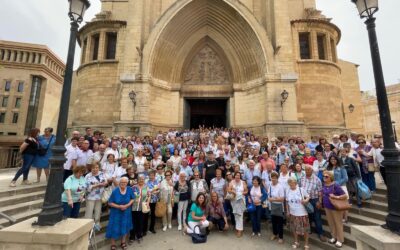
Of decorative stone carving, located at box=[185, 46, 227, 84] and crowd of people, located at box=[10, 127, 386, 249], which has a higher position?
decorative stone carving, located at box=[185, 46, 227, 84]

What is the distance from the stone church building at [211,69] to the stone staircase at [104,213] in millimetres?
6421

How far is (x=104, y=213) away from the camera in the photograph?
5543 millimetres

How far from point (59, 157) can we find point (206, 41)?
13826 millimetres

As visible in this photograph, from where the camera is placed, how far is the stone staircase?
447 cm

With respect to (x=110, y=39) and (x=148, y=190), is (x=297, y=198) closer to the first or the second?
(x=148, y=190)

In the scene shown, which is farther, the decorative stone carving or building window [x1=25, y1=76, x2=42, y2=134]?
building window [x1=25, y1=76, x2=42, y2=134]

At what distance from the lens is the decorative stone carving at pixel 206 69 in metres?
14.8

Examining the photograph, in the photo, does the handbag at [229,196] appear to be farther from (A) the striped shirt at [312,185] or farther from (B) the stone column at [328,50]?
(B) the stone column at [328,50]

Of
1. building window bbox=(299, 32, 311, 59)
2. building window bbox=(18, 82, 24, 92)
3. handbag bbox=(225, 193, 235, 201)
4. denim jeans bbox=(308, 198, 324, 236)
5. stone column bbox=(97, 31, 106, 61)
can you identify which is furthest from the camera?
building window bbox=(18, 82, 24, 92)

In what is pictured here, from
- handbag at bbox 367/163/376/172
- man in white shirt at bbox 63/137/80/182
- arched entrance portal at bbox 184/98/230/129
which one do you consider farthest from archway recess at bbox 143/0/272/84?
handbag at bbox 367/163/376/172

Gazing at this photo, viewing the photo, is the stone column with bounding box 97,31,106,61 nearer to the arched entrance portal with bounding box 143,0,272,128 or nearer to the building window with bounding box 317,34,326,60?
the arched entrance portal with bounding box 143,0,272,128

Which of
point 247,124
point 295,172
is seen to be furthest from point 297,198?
point 247,124

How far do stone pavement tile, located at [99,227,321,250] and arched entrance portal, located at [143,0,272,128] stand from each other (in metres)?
9.42

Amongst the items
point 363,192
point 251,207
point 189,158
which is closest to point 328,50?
point 363,192
